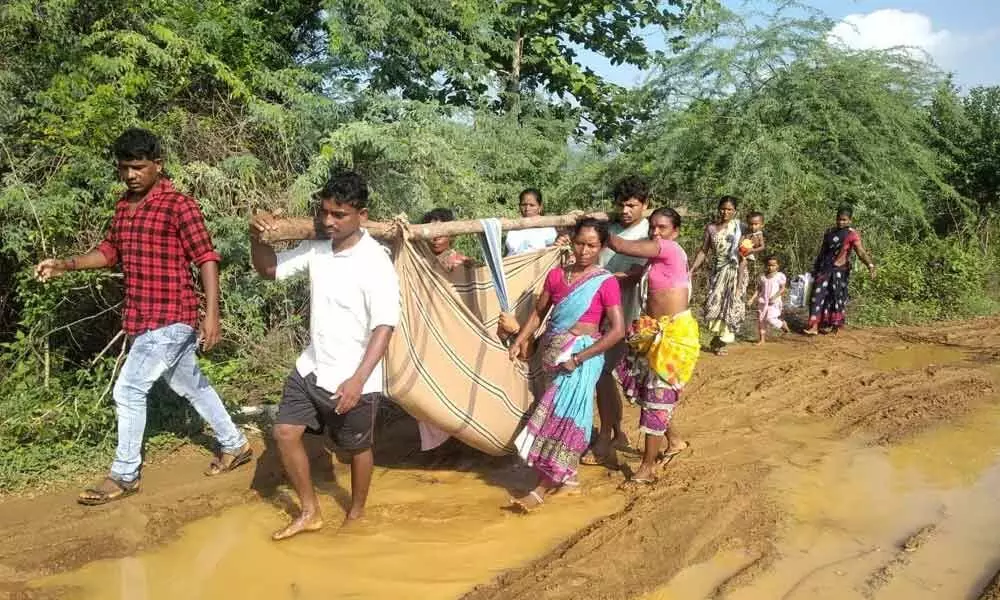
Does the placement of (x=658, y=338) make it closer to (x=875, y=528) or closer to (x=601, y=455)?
(x=601, y=455)

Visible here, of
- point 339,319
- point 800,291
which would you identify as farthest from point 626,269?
point 800,291

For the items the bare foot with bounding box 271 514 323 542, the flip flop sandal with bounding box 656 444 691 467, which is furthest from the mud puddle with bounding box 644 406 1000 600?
the bare foot with bounding box 271 514 323 542

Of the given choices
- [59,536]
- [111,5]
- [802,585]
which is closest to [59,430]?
[59,536]

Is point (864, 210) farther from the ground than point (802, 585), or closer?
farther from the ground

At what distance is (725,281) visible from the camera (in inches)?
288

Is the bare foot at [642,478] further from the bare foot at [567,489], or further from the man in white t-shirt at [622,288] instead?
the man in white t-shirt at [622,288]

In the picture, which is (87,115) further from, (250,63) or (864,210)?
(864,210)

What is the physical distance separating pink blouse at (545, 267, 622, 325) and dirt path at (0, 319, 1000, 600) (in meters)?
0.98

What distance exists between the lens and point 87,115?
4711 millimetres

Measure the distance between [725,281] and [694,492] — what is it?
383cm

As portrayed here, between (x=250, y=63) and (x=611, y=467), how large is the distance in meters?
4.17

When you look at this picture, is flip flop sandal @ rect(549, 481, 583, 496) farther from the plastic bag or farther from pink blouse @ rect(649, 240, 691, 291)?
the plastic bag

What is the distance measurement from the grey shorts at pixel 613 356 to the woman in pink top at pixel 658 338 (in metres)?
0.15

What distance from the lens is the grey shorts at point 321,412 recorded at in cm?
323
